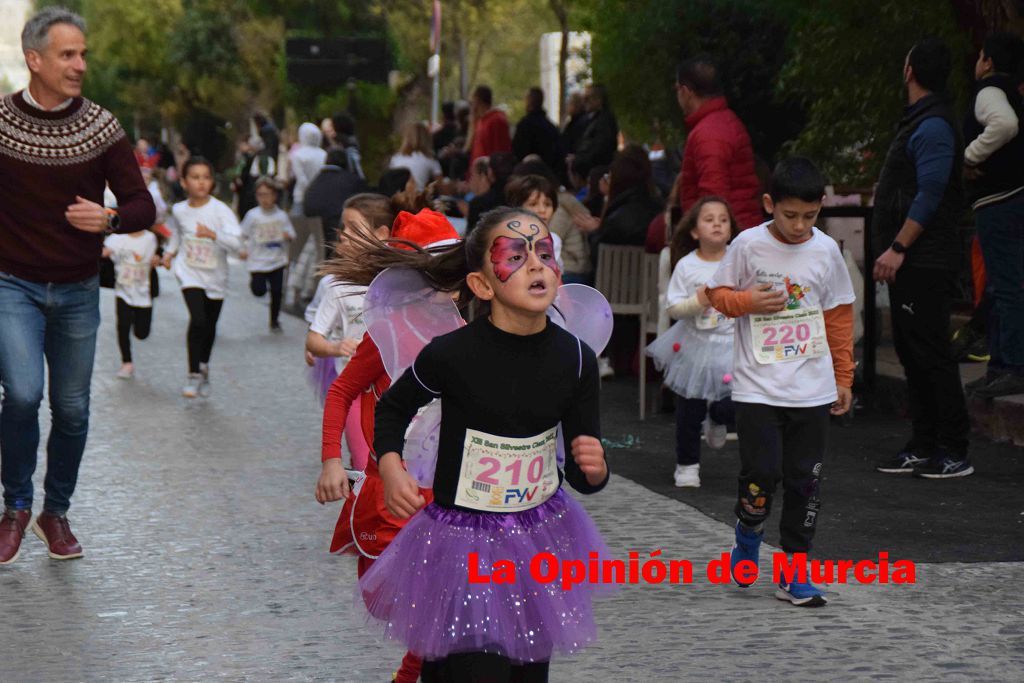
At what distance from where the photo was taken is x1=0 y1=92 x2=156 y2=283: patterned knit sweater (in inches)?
254

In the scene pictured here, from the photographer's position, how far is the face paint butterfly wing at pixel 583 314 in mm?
4730

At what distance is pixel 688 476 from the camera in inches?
337

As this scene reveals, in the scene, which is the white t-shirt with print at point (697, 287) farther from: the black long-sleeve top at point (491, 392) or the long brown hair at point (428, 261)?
the black long-sleeve top at point (491, 392)

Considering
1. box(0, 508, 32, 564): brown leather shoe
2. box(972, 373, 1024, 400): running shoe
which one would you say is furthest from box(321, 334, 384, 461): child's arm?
box(972, 373, 1024, 400): running shoe

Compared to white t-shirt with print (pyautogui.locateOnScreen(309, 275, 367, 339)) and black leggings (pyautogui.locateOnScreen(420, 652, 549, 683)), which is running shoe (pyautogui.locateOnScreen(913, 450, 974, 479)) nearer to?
white t-shirt with print (pyautogui.locateOnScreen(309, 275, 367, 339))

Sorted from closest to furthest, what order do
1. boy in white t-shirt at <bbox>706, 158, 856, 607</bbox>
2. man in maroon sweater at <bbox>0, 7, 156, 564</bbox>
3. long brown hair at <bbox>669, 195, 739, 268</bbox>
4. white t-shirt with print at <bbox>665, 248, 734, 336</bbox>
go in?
1. boy in white t-shirt at <bbox>706, 158, 856, 607</bbox>
2. man in maroon sweater at <bbox>0, 7, 156, 564</bbox>
3. white t-shirt with print at <bbox>665, 248, 734, 336</bbox>
4. long brown hair at <bbox>669, 195, 739, 268</bbox>

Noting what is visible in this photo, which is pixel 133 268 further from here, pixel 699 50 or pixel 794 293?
pixel 794 293

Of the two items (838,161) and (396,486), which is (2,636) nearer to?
(396,486)

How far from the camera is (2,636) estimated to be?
18.8 ft

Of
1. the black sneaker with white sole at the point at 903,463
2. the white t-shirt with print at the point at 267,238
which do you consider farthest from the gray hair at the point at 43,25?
the white t-shirt with print at the point at 267,238

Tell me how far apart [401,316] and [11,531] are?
9.84ft

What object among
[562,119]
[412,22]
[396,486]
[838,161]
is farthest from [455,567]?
[412,22]

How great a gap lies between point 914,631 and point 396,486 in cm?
234

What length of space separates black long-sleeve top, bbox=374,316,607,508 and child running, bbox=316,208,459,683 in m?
0.37
